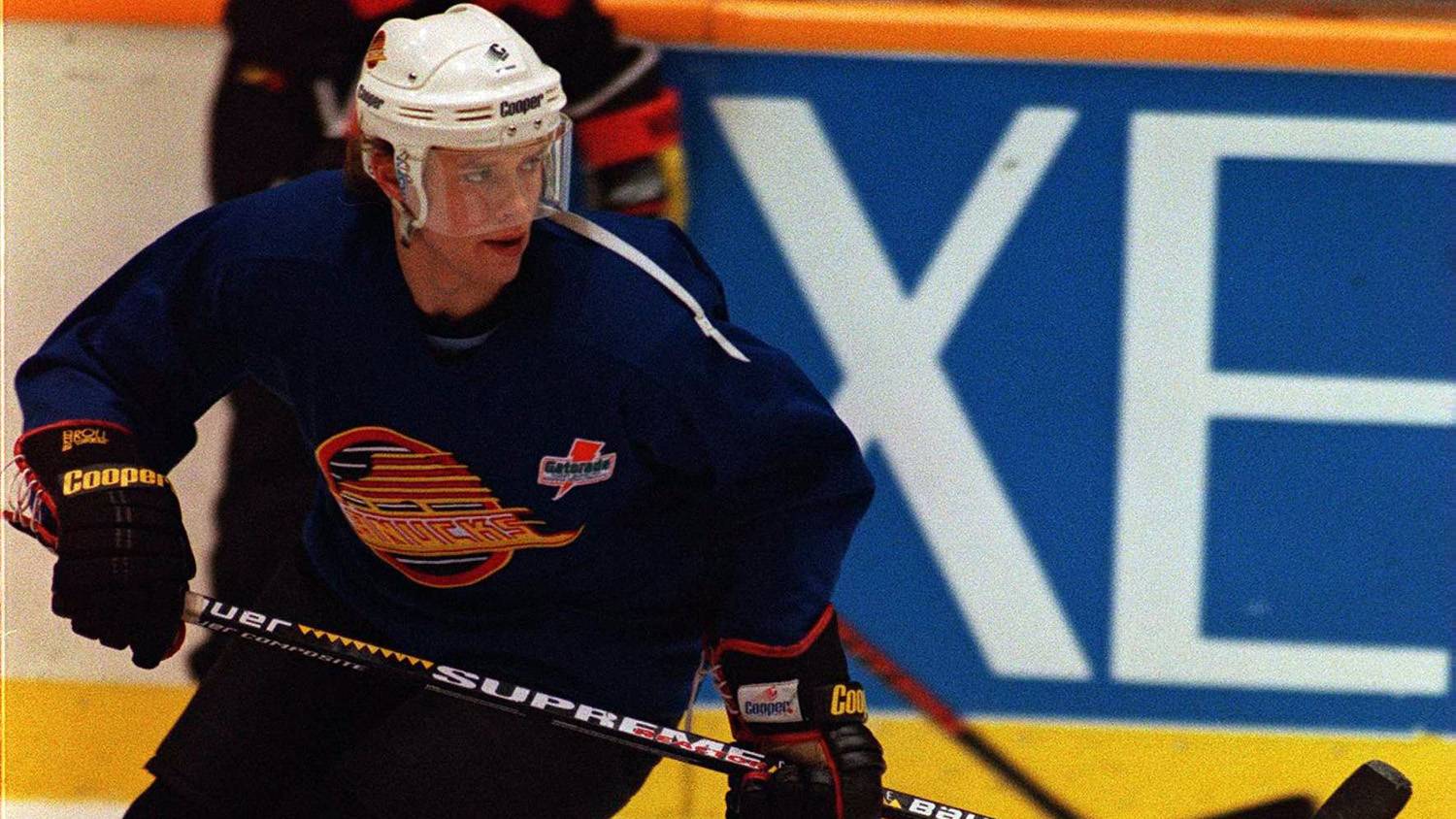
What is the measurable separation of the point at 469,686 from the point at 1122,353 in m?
1.35

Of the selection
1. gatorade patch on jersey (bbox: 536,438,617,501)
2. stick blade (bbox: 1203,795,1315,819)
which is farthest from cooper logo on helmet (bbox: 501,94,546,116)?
stick blade (bbox: 1203,795,1315,819)

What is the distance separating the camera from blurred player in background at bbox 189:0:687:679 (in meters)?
2.89

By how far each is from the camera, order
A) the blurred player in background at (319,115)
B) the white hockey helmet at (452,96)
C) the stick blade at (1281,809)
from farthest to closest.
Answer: the stick blade at (1281,809)
the blurred player in background at (319,115)
the white hockey helmet at (452,96)

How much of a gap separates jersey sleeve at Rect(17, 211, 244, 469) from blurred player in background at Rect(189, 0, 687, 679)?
820mm

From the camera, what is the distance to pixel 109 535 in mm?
1976

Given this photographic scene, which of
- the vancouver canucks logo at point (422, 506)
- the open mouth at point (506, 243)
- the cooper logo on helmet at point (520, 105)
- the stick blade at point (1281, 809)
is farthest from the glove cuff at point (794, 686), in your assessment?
the stick blade at point (1281, 809)

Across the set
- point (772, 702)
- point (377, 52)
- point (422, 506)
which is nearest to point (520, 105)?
point (377, 52)

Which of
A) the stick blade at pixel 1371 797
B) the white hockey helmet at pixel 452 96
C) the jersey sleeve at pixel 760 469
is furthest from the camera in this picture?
the stick blade at pixel 1371 797

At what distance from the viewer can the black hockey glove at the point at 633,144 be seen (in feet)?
9.64

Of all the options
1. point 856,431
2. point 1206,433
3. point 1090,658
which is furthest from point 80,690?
point 1206,433

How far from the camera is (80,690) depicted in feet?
10.7

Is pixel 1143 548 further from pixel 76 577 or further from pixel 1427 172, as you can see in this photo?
pixel 76 577

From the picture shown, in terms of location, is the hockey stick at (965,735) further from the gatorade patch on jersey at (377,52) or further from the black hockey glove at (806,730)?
the gatorade patch on jersey at (377,52)

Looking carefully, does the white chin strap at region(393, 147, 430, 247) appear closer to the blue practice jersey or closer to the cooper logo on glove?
the blue practice jersey
